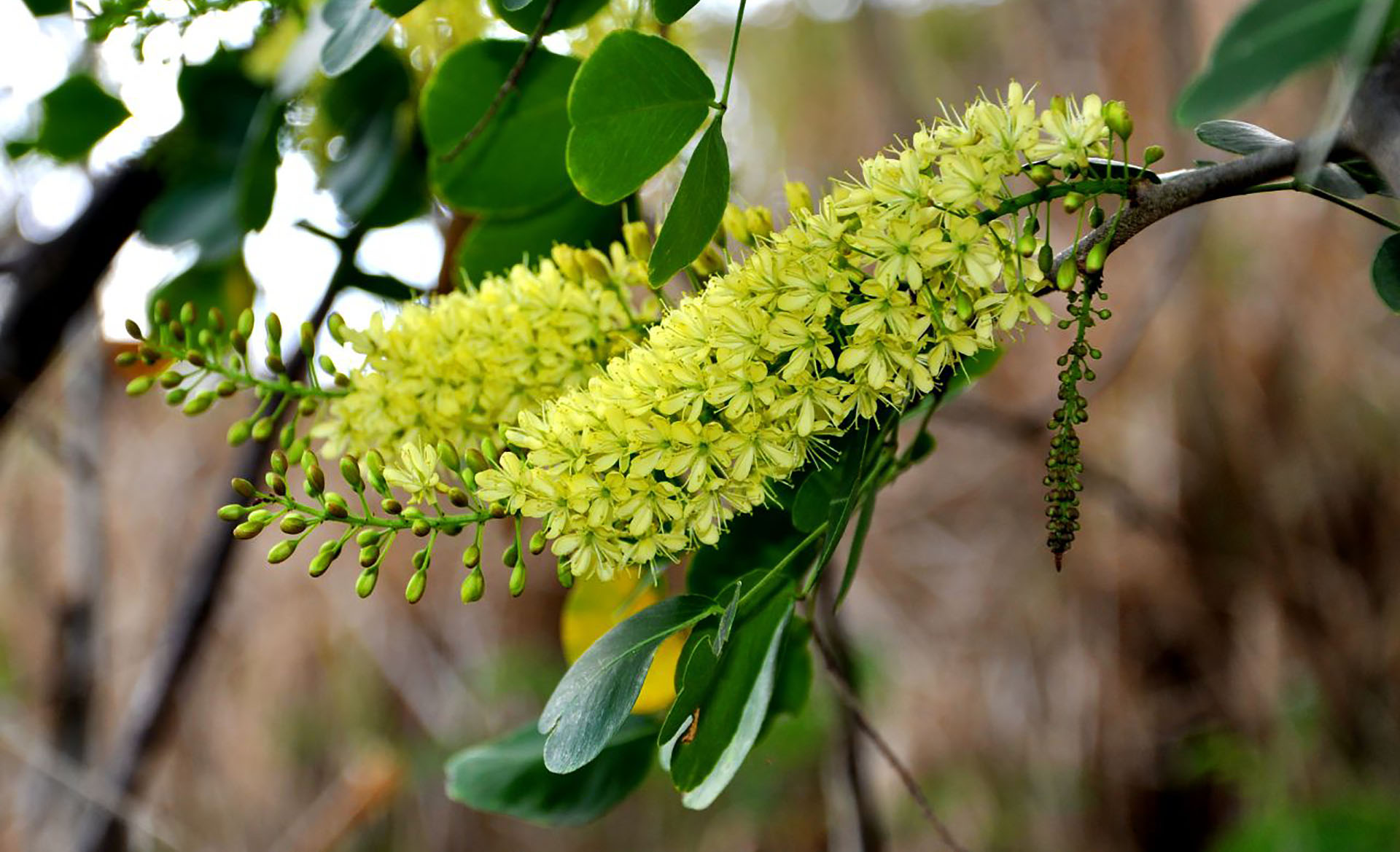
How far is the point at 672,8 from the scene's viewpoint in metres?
0.52

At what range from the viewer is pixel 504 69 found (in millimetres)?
743

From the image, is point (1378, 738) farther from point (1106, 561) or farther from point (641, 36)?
point (641, 36)

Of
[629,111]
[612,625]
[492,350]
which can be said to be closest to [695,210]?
[629,111]

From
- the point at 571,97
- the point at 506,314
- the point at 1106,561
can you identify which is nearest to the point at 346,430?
the point at 506,314

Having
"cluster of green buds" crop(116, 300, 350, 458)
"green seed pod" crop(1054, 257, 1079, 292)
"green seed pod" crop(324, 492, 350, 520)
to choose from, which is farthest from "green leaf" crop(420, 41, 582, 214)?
"green seed pod" crop(1054, 257, 1079, 292)

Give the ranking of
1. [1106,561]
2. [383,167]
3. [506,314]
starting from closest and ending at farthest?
[506,314]
[383,167]
[1106,561]

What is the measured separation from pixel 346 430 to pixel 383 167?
1.10 ft

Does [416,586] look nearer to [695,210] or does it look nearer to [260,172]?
[695,210]

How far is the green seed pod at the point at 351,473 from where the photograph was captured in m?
0.55

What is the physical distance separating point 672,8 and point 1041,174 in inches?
7.8

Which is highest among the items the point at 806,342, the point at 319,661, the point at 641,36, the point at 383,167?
the point at 641,36

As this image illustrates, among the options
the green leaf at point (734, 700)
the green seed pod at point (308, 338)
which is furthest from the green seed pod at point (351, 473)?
the green leaf at point (734, 700)

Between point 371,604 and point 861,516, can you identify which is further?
point 371,604

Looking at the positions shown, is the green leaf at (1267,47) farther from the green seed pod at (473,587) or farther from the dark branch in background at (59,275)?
the dark branch in background at (59,275)
